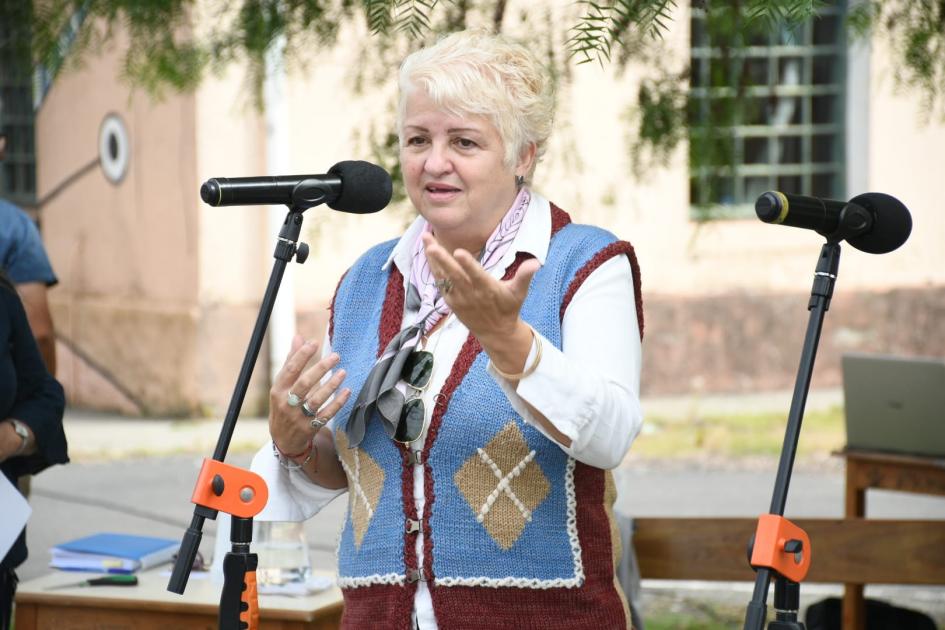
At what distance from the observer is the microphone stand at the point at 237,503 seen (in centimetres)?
254

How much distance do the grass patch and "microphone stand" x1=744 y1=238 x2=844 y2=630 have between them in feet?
25.8

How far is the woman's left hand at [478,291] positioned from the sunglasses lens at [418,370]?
0.45 meters

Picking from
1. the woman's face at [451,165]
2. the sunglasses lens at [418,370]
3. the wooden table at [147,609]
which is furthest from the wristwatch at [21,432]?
the woman's face at [451,165]

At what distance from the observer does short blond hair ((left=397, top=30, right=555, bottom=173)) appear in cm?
264

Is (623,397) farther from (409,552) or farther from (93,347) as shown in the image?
(93,347)

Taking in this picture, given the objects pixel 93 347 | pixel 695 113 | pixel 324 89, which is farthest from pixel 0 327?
pixel 93 347

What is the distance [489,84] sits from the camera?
266 centimetres

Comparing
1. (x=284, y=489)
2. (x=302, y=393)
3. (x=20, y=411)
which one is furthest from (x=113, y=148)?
(x=302, y=393)

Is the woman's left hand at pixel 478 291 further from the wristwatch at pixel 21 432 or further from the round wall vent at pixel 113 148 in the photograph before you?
the round wall vent at pixel 113 148

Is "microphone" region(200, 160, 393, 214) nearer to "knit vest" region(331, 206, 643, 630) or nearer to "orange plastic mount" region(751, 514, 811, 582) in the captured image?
"knit vest" region(331, 206, 643, 630)

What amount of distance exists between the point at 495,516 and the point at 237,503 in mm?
471

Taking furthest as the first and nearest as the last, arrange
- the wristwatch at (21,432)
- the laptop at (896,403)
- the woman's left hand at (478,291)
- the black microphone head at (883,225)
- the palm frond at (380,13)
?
the laptop at (896,403) → the wristwatch at (21,432) → the palm frond at (380,13) → the black microphone head at (883,225) → the woman's left hand at (478,291)

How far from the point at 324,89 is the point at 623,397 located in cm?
844

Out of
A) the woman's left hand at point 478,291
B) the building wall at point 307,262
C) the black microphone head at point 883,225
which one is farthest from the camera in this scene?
the building wall at point 307,262
